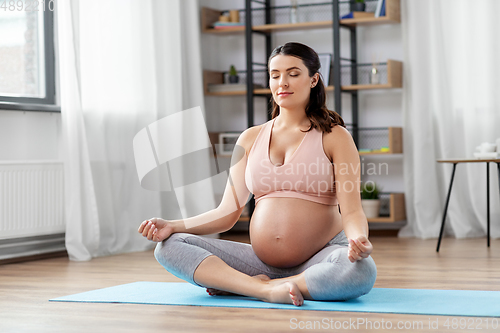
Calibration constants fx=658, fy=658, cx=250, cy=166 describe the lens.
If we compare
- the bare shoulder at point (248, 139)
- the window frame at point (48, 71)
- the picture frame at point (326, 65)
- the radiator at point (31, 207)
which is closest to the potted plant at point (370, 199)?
the picture frame at point (326, 65)

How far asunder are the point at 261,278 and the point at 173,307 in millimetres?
292

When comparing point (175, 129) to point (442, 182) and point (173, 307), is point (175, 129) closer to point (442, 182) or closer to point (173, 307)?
point (442, 182)

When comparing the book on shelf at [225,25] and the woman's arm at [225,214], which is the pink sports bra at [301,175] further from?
the book on shelf at [225,25]

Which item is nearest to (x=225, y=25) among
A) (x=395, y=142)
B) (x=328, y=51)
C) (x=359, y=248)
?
(x=328, y=51)

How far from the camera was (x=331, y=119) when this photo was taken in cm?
214

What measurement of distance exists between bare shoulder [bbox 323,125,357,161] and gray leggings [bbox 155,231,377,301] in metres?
0.28

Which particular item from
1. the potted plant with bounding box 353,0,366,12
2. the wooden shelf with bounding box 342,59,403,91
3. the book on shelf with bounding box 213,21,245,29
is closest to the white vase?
the wooden shelf with bounding box 342,59,403,91

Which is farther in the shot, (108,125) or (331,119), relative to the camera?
(108,125)

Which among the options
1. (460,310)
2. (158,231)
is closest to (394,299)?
(460,310)

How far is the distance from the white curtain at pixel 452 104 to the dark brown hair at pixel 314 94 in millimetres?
2316

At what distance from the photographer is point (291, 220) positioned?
6.68 feet

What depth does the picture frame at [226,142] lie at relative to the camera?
4.73 m

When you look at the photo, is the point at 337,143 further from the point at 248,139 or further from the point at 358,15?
the point at 358,15

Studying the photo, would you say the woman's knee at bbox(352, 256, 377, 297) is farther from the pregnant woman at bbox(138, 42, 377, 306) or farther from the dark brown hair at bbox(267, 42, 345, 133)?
the dark brown hair at bbox(267, 42, 345, 133)
